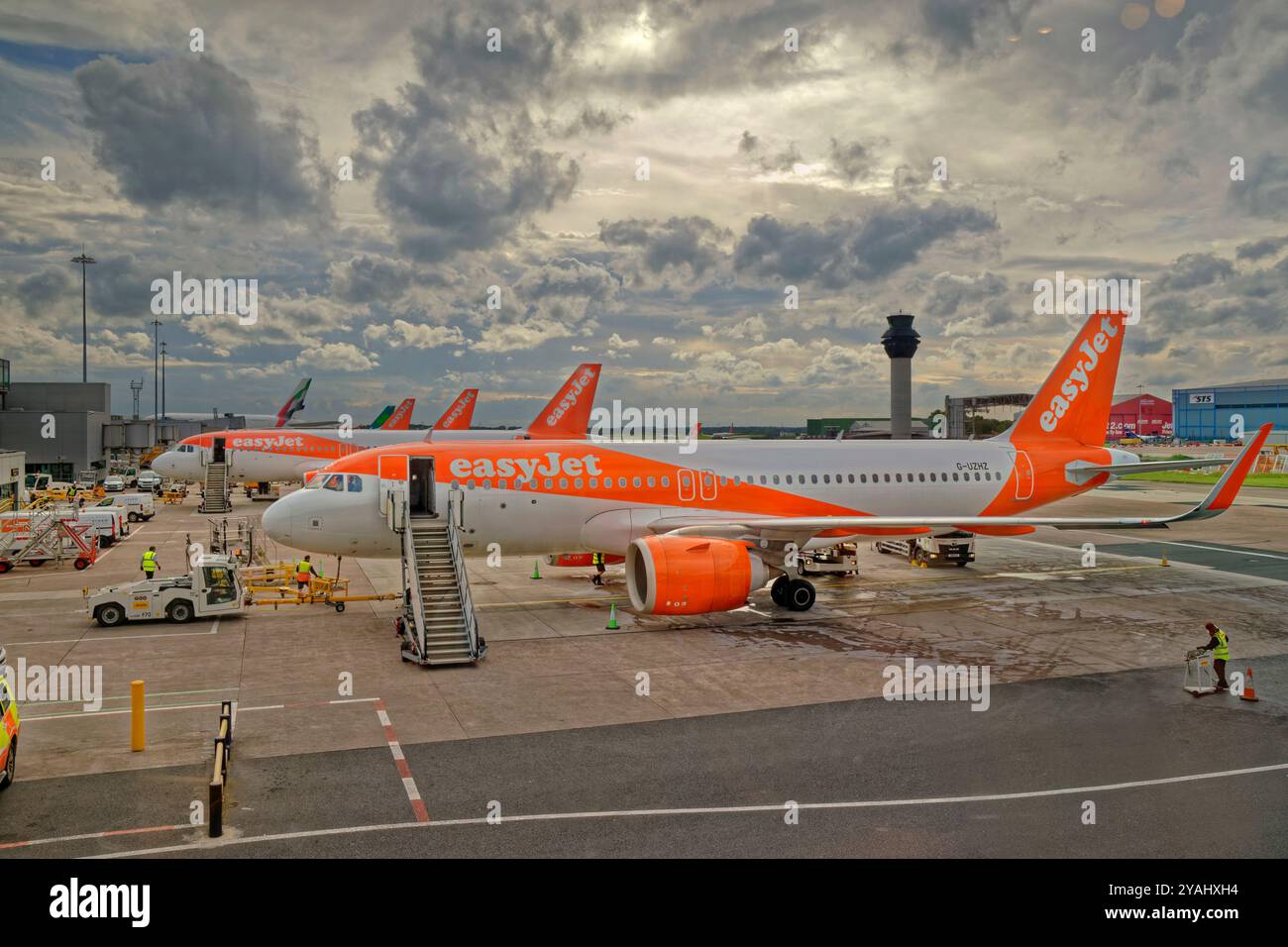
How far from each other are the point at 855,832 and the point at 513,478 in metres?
16.2

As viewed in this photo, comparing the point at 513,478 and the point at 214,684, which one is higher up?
the point at 513,478

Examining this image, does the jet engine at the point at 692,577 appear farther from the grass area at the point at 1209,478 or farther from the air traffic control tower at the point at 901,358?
the air traffic control tower at the point at 901,358

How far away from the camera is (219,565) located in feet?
83.1

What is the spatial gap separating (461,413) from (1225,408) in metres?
174

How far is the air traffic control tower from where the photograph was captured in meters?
107

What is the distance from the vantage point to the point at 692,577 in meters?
22.2

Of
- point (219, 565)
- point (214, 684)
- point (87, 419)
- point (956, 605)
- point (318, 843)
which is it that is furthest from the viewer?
point (87, 419)

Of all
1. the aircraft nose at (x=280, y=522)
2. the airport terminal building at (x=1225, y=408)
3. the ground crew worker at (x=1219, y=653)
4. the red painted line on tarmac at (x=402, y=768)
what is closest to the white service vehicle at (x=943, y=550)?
the ground crew worker at (x=1219, y=653)

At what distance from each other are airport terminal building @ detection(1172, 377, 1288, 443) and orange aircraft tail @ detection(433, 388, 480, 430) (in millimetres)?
156919

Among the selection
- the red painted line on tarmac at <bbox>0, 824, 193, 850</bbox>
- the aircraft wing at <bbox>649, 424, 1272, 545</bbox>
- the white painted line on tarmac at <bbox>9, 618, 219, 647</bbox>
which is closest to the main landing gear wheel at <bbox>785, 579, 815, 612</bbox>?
the aircraft wing at <bbox>649, 424, 1272, 545</bbox>

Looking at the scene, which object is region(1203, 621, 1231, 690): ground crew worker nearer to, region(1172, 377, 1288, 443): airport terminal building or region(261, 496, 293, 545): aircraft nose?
region(261, 496, 293, 545): aircraft nose

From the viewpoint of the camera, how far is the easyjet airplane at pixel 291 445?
57156 mm
